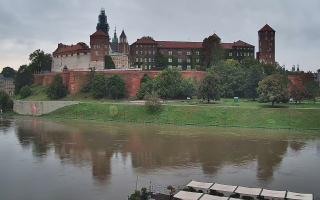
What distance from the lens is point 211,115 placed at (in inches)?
1962

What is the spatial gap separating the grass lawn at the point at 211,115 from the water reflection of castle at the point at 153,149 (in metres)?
7.51

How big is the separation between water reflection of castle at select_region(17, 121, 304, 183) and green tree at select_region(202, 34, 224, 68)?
36483mm

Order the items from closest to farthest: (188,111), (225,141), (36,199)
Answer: (36,199) → (225,141) → (188,111)

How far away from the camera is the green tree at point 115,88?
2591 inches

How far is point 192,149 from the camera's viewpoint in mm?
32750

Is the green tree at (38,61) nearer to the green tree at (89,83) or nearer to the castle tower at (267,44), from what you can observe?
the green tree at (89,83)

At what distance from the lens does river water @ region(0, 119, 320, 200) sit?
71.4 feet

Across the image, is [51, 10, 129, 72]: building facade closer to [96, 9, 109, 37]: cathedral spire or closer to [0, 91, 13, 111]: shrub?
[96, 9, 109, 37]: cathedral spire

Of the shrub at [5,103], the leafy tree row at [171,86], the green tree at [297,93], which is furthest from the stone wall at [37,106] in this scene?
the green tree at [297,93]

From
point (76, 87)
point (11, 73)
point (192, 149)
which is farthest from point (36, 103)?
point (11, 73)

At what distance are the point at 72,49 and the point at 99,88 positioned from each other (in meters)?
19.8

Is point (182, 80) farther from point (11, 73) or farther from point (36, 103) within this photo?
point (11, 73)

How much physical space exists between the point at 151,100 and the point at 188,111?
4701 mm

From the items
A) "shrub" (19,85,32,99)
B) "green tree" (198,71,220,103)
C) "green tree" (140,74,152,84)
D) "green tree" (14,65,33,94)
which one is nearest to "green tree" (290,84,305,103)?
"green tree" (198,71,220,103)
